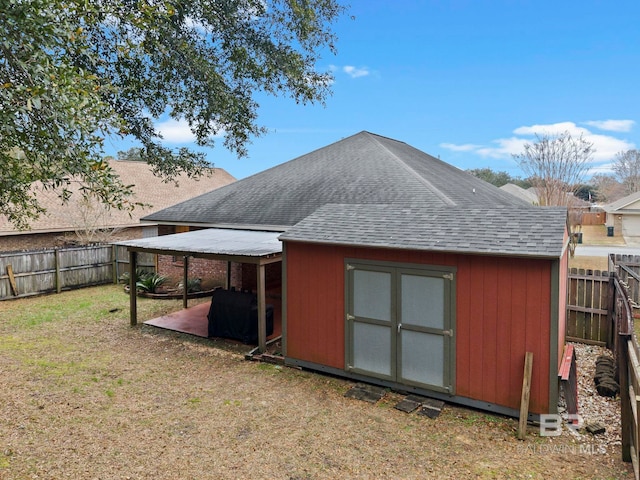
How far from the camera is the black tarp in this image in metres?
9.16

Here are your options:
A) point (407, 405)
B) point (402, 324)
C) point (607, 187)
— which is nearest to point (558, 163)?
point (402, 324)

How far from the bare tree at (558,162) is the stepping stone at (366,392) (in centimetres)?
2853

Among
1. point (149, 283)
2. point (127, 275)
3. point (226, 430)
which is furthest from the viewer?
point (127, 275)

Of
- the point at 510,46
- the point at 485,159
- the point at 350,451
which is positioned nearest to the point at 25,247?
the point at 350,451

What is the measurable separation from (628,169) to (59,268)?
76.5 metres

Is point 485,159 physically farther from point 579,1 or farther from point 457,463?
point 457,463

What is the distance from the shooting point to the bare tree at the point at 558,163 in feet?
99.5

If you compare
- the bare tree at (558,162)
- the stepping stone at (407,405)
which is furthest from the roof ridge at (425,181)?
the bare tree at (558,162)

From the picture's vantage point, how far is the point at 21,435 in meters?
5.24

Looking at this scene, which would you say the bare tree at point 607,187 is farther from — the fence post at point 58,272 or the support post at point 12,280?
the support post at point 12,280

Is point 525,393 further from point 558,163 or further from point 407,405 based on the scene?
point 558,163

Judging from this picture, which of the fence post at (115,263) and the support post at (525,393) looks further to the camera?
the fence post at (115,263)

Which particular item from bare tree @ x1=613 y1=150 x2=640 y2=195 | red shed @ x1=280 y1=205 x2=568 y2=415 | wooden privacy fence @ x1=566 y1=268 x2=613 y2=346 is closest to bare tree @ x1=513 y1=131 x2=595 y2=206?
wooden privacy fence @ x1=566 y1=268 x2=613 y2=346

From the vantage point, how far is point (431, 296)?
20.5 ft
